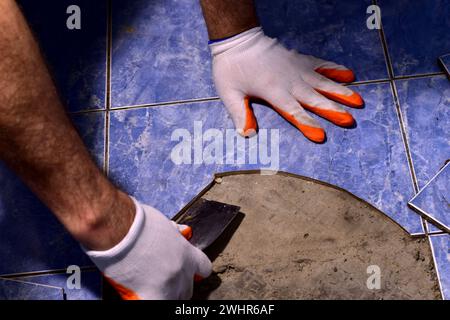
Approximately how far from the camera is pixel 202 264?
1.21 meters

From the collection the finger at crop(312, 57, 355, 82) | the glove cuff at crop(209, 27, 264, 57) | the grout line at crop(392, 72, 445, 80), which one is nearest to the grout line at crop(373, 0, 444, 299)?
the grout line at crop(392, 72, 445, 80)

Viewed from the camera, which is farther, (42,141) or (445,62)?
(445,62)

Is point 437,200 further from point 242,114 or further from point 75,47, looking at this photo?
point 75,47

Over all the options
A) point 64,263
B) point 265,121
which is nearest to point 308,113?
point 265,121

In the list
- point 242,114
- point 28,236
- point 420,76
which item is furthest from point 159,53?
point 420,76

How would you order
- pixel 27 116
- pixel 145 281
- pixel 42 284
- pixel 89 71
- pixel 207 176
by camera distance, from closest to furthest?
pixel 27 116 → pixel 145 281 → pixel 42 284 → pixel 207 176 → pixel 89 71

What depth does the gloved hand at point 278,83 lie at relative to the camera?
1.39 meters

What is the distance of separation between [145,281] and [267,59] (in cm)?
65

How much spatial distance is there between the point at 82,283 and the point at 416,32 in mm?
1097

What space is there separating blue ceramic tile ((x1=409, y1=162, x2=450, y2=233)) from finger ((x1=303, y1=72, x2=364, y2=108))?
266 millimetres

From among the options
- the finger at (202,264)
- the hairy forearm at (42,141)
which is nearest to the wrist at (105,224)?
the hairy forearm at (42,141)

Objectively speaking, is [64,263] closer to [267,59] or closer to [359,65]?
[267,59]

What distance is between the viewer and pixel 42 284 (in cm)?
127

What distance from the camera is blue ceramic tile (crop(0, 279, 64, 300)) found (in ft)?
4.13
